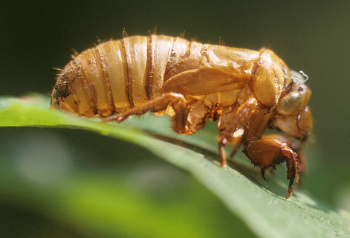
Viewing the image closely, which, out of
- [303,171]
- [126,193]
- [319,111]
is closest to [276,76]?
[303,171]

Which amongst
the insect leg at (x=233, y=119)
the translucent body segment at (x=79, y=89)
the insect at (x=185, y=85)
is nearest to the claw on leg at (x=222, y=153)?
the insect leg at (x=233, y=119)

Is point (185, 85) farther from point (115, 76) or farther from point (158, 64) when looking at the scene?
point (115, 76)

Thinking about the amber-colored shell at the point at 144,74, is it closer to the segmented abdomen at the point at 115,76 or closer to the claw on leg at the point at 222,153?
the segmented abdomen at the point at 115,76

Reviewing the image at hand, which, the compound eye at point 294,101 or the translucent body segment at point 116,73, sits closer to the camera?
the translucent body segment at point 116,73

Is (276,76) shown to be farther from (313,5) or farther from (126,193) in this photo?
(313,5)

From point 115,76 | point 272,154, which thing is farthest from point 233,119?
point 115,76

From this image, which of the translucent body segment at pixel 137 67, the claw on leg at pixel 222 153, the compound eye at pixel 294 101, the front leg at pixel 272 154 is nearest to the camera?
the claw on leg at pixel 222 153

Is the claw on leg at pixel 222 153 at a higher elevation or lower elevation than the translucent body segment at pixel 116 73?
lower
